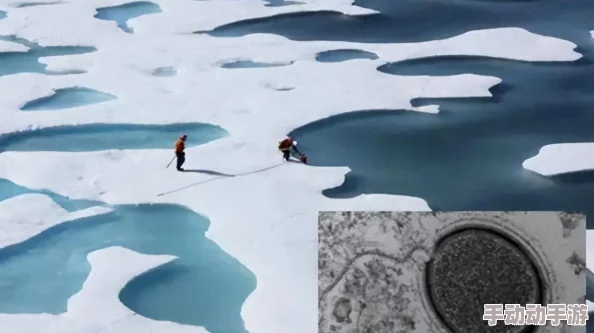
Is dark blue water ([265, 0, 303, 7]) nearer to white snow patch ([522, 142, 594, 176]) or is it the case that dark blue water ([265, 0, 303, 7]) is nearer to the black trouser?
the black trouser

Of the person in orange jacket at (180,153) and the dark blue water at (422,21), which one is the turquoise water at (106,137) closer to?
the person in orange jacket at (180,153)

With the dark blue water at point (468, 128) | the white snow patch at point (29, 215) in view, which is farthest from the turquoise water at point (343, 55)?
the white snow patch at point (29, 215)

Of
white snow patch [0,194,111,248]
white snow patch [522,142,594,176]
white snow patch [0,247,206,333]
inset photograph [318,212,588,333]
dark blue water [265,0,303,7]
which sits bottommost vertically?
white snow patch [0,247,206,333]

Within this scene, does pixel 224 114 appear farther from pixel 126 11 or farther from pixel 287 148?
pixel 126 11

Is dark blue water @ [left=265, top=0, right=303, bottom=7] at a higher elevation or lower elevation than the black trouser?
higher

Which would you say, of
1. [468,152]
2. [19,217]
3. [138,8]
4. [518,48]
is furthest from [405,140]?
[138,8]

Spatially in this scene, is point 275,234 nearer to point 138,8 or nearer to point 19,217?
point 19,217

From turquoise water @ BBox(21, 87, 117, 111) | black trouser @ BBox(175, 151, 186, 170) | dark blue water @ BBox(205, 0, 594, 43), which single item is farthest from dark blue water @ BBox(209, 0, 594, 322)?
turquoise water @ BBox(21, 87, 117, 111)
